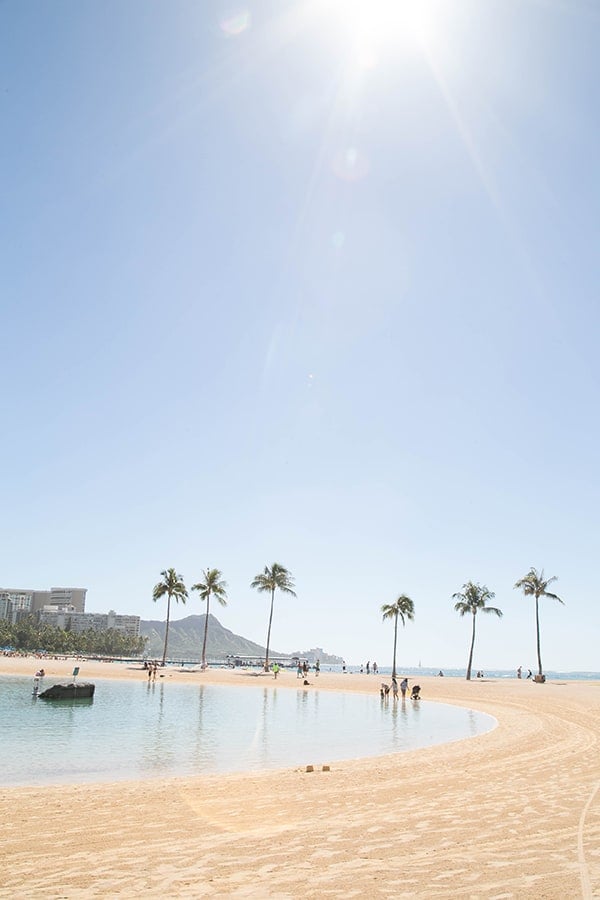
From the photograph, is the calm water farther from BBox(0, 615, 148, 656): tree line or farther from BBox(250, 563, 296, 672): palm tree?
BBox(0, 615, 148, 656): tree line

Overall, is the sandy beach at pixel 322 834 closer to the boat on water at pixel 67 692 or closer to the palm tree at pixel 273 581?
the boat on water at pixel 67 692

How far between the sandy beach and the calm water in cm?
317

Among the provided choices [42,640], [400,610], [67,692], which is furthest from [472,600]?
[42,640]

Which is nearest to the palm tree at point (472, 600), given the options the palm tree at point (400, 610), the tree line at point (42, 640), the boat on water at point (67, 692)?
the palm tree at point (400, 610)

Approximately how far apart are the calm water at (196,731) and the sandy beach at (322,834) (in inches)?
125

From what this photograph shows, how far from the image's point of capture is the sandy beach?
8.31 meters

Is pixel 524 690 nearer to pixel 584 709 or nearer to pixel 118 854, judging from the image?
pixel 584 709

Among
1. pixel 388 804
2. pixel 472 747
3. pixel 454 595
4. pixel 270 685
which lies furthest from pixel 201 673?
pixel 388 804

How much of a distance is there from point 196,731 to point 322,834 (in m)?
19.1

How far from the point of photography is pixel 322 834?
1112 cm

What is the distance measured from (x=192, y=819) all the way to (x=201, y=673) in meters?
64.7

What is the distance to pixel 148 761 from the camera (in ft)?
67.5

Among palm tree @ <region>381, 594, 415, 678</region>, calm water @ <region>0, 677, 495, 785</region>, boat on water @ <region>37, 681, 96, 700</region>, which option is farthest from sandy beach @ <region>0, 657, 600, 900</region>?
palm tree @ <region>381, 594, 415, 678</region>

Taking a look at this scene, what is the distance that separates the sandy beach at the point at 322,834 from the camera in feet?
27.3
